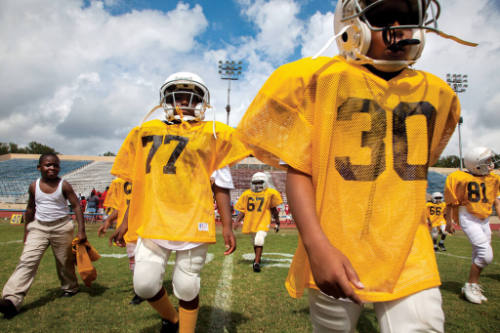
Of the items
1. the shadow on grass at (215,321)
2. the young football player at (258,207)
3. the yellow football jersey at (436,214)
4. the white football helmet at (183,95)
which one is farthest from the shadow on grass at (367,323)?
the yellow football jersey at (436,214)

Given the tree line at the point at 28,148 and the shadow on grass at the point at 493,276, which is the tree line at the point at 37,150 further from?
the shadow on grass at the point at 493,276

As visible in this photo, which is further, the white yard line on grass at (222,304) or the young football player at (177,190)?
the white yard line on grass at (222,304)

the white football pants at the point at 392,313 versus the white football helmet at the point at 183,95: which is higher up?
the white football helmet at the point at 183,95

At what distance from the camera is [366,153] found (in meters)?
1.37

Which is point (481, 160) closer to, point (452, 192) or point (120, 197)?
point (452, 192)

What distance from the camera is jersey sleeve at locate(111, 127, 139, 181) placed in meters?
3.03

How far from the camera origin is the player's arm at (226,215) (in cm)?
289

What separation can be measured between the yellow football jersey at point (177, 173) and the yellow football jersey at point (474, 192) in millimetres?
3758

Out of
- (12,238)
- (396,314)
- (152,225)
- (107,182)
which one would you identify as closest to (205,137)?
(152,225)

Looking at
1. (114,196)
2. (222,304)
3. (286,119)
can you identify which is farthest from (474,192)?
(114,196)

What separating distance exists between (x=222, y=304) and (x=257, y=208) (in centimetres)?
347

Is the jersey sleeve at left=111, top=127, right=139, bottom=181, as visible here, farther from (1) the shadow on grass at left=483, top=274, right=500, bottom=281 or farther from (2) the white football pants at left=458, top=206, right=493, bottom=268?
(1) the shadow on grass at left=483, top=274, right=500, bottom=281

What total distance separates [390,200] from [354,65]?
0.59 meters

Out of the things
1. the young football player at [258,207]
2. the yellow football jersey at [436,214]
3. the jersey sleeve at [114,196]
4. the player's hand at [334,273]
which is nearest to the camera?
the player's hand at [334,273]
